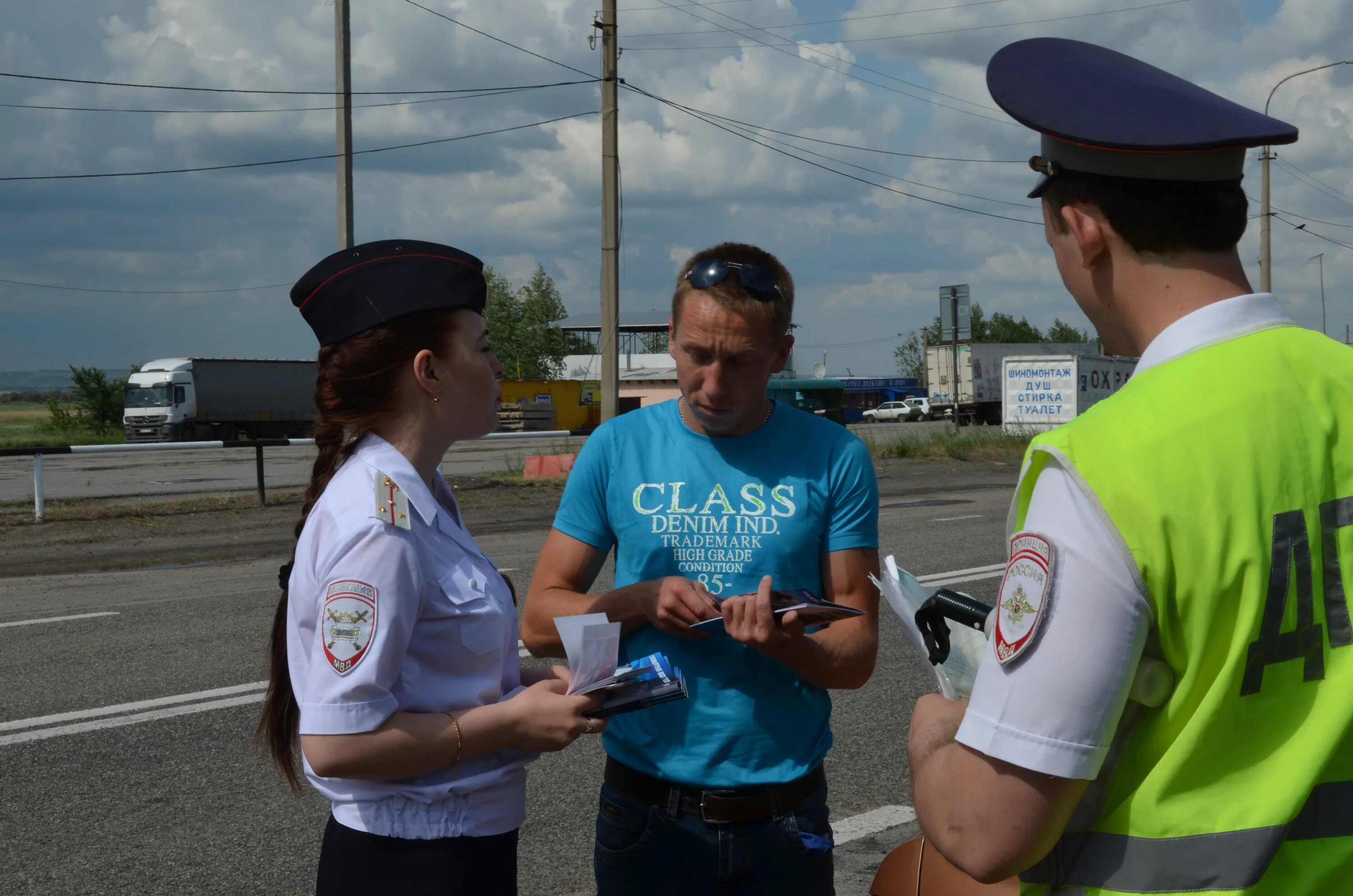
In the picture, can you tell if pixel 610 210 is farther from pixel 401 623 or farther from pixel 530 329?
pixel 530 329

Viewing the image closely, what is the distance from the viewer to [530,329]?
81000 millimetres

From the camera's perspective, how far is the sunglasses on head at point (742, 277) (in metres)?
2.64

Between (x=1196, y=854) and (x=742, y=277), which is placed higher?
(x=742, y=277)

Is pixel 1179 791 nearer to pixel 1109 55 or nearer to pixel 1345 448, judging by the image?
pixel 1345 448

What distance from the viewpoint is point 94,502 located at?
59.3 ft

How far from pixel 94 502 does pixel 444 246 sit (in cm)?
1784

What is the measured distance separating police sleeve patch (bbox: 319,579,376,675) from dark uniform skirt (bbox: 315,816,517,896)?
0.35 metres

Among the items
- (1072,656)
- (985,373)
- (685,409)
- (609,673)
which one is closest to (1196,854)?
(1072,656)

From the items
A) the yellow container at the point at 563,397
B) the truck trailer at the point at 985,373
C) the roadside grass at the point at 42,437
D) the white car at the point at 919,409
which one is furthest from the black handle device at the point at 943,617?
the white car at the point at 919,409

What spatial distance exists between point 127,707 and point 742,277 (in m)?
5.17

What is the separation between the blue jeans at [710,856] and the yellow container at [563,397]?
51.0m

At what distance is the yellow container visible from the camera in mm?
54594

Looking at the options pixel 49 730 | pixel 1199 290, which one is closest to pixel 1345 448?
pixel 1199 290

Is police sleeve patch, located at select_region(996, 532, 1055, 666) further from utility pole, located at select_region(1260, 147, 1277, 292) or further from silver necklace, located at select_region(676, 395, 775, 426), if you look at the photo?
utility pole, located at select_region(1260, 147, 1277, 292)
